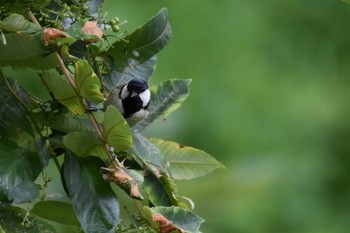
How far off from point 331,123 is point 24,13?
1.71m

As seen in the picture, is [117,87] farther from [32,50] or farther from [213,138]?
[213,138]

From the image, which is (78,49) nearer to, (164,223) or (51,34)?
(51,34)

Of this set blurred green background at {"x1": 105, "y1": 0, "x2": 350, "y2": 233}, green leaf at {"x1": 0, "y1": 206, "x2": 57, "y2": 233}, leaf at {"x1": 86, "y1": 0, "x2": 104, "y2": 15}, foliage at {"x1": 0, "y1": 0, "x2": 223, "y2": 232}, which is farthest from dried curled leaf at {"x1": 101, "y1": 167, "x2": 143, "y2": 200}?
blurred green background at {"x1": 105, "y1": 0, "x2": 350, "y2": 233}

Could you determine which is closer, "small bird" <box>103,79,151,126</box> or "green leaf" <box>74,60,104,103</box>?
"green leaf" <box>74,60,104,103</box>

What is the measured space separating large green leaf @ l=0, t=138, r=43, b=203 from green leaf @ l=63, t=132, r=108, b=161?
0.13 ft

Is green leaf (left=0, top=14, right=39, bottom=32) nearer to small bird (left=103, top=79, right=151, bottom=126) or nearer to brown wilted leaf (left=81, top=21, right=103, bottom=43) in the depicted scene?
brown wilted leaf (left=81, top=21, right=103, bottom=43)

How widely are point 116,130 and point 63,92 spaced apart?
0.07 metres

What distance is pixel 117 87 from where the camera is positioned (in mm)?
1205

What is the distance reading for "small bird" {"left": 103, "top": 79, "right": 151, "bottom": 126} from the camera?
1.18 metres

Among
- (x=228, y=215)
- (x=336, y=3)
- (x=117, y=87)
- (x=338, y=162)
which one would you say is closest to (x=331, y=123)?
(x=338, y=162)

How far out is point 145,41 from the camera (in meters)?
1.14

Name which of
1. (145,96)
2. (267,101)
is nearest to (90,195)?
(145,96)

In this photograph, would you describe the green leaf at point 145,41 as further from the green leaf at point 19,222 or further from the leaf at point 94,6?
the green leaf at point 19,222

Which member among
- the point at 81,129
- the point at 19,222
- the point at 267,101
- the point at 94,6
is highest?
the point at 94,6
